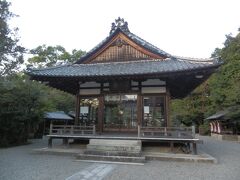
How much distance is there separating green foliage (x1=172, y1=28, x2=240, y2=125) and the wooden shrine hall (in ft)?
47.4

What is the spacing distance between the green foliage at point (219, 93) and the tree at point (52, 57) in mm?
24623

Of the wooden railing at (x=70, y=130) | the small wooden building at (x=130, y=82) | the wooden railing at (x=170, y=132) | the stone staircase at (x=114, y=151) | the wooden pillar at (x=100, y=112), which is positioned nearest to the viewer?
the stone staircase at (x=114, y=151)

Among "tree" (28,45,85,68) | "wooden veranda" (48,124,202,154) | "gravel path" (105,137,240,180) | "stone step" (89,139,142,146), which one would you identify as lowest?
"gravel path" (105,137,240,180)

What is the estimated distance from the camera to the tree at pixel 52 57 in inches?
1787

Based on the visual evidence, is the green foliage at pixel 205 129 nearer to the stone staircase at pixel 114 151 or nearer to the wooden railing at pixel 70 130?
the wooden railing at pixel 70 130

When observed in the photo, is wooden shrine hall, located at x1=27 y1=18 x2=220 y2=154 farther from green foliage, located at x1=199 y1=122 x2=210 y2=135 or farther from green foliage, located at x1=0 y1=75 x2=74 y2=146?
green foliage, located at x1=199 y1=122 x2=210 y2=135

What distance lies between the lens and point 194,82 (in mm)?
13836

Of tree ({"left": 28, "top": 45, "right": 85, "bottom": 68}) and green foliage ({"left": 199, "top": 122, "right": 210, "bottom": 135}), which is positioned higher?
tree ({"left": 28, "top": 45, "right": 85, "bottom": 68})

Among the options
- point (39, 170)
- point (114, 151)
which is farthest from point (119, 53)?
point (39, 170)

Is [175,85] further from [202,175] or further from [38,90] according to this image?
[38,90]

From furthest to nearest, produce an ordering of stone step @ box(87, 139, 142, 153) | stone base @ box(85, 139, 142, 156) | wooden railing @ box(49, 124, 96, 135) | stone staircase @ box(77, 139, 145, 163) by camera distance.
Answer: wooden railing @ box(49, 124, 96, 135) → stone step @ box(87, 139, 142, 153) → stone base @ box(85, 139, 142, 156) → stone staircase @ box(77, 139, 145, 163)

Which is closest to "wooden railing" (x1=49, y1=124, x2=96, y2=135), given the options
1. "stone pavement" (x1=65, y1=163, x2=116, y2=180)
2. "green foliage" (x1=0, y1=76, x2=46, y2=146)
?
"stone pavement" (x1=65, y1=163, x2=116, y2=180)

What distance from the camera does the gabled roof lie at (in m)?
15.0

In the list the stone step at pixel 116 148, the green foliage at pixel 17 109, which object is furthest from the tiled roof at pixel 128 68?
the green foliage at pixel 17 109
